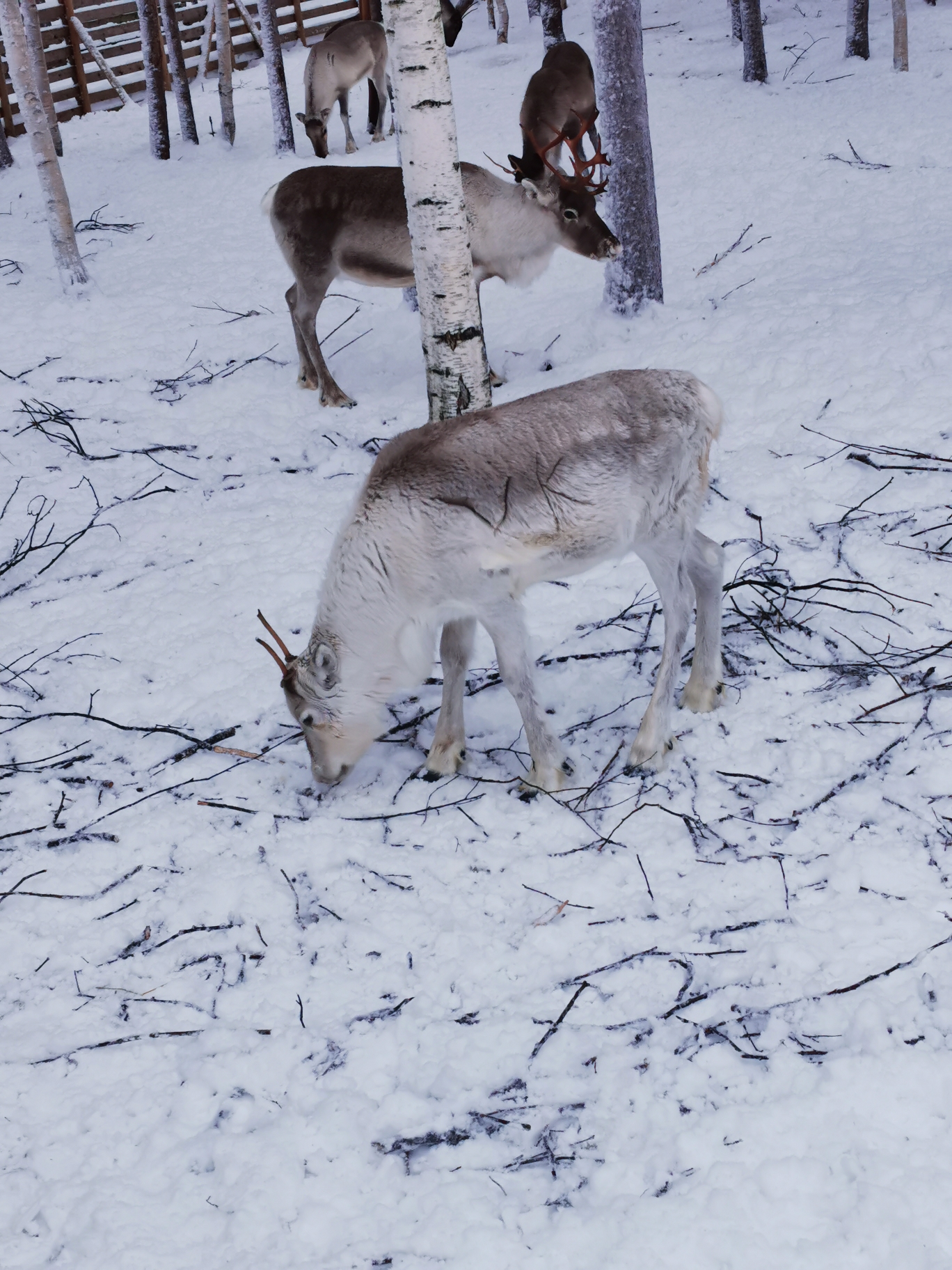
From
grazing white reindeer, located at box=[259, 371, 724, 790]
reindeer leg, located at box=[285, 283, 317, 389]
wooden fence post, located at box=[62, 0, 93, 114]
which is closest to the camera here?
grazing white reindeer, located at box=[259, 371, 724, 790]

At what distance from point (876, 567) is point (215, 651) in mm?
2670

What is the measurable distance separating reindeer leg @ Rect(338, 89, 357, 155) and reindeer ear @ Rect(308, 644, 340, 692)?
10.1 m

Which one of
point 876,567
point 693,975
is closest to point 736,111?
point 876,567

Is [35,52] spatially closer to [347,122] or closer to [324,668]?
[347,122]

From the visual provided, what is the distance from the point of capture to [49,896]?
11.0ft

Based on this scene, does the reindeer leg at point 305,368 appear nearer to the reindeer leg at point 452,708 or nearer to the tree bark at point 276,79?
the reindeer leg at point 452,708

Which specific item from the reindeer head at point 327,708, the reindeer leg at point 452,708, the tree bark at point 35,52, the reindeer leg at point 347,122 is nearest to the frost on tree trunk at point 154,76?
the reindeer leg at point 347,122

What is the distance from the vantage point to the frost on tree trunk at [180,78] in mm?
13023

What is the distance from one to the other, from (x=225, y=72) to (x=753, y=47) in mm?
5944

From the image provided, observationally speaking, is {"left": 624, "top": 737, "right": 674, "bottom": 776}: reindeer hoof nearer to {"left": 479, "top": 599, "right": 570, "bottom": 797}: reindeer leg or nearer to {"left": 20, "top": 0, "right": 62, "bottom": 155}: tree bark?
{"left": 479, "top": 599, "right": 570, "bottom": 797}: reindeer leg

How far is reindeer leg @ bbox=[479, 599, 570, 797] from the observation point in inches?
136

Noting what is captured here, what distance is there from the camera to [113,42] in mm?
17172

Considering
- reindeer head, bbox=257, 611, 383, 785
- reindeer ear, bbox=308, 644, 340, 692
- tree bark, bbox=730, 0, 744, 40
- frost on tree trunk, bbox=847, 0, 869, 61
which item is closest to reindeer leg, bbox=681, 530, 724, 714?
reindeer head, bbox=257, 611, 383, 785

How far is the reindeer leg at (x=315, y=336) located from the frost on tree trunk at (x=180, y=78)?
7.44 meters
